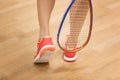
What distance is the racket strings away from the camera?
4.47ft

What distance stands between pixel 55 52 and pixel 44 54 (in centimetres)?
21

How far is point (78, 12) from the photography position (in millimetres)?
1384

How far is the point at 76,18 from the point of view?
1.42m

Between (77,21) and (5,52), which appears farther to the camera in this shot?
(5,52)

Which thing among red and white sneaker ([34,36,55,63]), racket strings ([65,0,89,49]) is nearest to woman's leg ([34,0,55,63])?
red and white sneaker ([34,36,55,63])

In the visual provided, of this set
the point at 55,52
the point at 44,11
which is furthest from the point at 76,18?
the point at 55,52

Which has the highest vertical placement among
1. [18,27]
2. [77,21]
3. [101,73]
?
[77,21]

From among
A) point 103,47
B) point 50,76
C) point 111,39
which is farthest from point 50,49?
point 111,39

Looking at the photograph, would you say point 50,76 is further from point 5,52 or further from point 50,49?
point 5,52

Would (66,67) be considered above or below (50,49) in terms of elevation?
below

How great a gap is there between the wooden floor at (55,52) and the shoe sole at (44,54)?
0.04 meters

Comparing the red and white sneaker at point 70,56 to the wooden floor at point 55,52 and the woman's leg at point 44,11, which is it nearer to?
the wooden floor at point 55,52

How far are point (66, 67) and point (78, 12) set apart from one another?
33 centimetres

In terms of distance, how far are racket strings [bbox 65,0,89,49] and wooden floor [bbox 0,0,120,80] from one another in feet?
0.50
